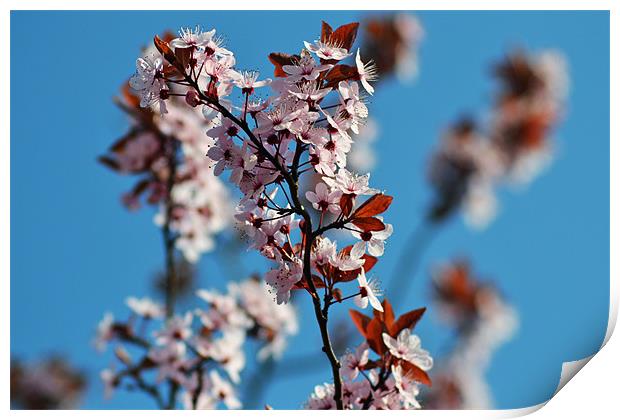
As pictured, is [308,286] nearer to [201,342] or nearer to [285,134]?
[285,134]

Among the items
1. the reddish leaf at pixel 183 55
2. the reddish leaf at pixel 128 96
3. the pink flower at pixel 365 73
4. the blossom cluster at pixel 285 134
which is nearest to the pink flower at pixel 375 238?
the blossom cluster at pixel 285 134

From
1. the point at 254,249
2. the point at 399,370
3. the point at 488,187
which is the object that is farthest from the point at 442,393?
the point at 254,249

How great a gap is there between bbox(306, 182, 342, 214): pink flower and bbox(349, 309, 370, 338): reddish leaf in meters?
0.21

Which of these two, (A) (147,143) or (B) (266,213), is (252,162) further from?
(A) (147,143)

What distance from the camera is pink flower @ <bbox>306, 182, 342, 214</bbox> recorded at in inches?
33.0

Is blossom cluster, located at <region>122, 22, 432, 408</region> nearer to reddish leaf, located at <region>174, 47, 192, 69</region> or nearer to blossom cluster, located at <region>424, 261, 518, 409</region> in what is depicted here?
reddish leaf, located at <region>174, 47, 192, 69</region>

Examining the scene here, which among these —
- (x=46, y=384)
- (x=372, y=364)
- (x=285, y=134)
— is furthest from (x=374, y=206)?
(x=46, y=384)

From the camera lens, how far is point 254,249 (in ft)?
2.77

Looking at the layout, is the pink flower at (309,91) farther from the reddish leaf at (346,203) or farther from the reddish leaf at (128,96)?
the reddish leaf at (128,96)

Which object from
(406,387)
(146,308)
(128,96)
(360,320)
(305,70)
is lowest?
(406,387)

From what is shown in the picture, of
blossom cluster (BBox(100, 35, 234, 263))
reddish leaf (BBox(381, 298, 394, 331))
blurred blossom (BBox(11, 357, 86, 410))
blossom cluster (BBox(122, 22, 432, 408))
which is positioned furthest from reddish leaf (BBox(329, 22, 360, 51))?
blurred blossom (BBox(11, 357, 86, 410))

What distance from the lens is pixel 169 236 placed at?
1687mm

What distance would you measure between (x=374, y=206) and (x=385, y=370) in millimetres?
236

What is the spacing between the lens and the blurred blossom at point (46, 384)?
92.3 inches
